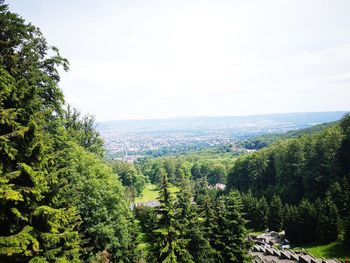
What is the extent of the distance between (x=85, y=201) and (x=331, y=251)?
109ft

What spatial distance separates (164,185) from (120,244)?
1006 cm

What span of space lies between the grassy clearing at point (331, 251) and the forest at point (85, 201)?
44.7 inches

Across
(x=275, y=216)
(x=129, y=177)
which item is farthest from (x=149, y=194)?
(x=275, y=216)

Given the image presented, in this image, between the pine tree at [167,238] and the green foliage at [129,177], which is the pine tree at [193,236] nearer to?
the pine tree at [167,238]

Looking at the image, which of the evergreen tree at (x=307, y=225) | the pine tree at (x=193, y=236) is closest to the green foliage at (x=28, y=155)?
the pine tree at (x=193, y=236)

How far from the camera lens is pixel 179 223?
21047mm

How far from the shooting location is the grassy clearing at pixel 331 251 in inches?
1523

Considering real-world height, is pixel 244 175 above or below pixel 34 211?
below

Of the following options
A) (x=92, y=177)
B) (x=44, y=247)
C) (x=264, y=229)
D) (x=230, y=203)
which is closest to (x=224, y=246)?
(x=230, y=203)

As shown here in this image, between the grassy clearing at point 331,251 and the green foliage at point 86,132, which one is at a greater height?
the green foliage at point 86,132

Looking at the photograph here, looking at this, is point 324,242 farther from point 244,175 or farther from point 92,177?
point 244,175

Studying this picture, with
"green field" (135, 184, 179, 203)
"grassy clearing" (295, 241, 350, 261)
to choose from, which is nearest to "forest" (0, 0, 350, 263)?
"grassy clearing" (295, 241, 350, 261)

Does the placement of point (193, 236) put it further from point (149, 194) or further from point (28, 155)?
point (149, 194)

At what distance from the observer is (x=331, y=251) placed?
40.6 meters
